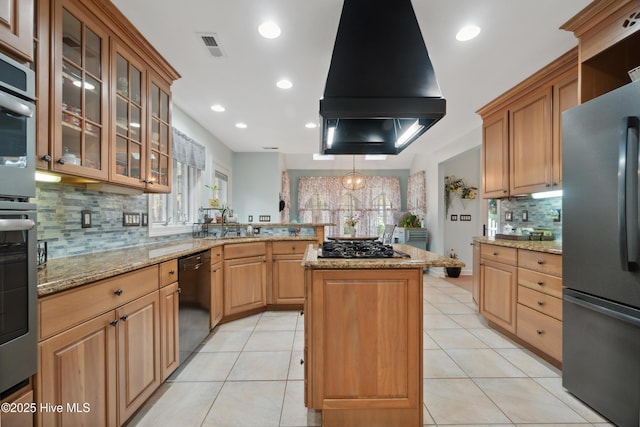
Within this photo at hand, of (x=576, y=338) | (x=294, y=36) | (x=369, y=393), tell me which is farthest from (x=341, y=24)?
(x=576, y=338)

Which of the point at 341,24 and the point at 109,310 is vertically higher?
the point at 341,24

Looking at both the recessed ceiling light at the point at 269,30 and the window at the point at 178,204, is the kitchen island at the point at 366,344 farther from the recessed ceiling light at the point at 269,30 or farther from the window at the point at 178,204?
the window at the point at 178,204

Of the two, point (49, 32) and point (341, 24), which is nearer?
point (49, 32)

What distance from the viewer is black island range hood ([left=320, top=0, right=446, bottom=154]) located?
1.65 meters

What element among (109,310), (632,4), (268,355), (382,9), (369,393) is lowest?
(268,355)

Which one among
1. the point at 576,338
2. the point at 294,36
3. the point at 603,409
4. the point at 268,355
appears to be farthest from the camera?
the point at 268,355

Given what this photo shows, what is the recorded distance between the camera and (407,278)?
4.84ft

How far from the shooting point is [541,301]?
87.1 inches

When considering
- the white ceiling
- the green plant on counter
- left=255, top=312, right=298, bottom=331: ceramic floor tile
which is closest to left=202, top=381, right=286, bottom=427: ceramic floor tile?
left=255, top=312, right=298, bottom=331: ceramic floor tile

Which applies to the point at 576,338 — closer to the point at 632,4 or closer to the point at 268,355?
the point at 632,4

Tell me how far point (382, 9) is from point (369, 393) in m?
2.31

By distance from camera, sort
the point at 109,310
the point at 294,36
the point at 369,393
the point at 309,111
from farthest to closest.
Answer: the point at 309,111 < the point at 294,36 < the point at 369,393 < the point at 109,310

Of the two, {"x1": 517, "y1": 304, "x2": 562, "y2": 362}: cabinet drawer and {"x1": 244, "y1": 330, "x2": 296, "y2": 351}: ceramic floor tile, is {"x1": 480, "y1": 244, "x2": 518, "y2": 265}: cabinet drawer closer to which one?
{"x1": 517, "y1": 304, "x2": 562, "y2": 362}: cabinet drawer

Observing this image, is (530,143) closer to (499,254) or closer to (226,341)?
(499,254)
